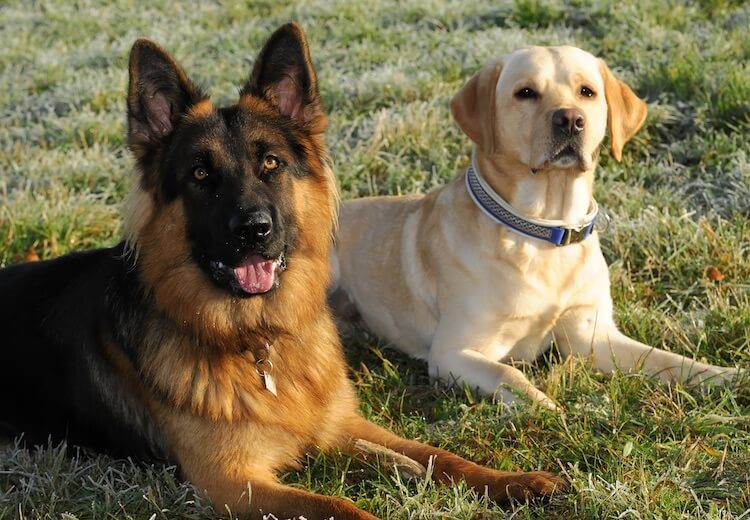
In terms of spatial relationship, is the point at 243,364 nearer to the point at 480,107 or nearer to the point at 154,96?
the point at 154,96

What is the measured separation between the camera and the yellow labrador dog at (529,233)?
3863 millimetres

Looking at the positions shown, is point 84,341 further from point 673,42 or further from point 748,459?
point 673,42

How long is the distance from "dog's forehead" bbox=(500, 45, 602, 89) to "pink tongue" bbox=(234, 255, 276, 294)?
1.53 metres

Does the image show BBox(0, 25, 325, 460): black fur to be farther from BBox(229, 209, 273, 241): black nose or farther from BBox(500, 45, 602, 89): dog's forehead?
BBox(500, 45, 602, 89): dog's forehead

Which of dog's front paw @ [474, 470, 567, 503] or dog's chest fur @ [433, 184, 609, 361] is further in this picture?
dog's chest fur @ [433, 184, 609, 361]

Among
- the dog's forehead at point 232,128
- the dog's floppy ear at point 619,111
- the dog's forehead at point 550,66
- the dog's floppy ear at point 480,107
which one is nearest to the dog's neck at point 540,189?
the dog's floppy ear at point 480,107

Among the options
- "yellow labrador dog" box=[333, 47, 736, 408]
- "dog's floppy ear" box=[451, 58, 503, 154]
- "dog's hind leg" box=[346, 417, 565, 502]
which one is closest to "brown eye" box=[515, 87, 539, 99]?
"yellow labrador dog" box=[333, 47, 736, 408]

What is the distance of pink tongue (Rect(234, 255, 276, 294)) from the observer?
322 cm

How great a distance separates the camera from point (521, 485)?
3064 millimetres

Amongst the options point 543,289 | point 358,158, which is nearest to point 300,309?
point 543,289

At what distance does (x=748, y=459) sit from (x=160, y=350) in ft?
7.48

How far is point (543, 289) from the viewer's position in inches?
Answer: 160

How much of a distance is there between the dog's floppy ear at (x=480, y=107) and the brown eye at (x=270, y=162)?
118cm

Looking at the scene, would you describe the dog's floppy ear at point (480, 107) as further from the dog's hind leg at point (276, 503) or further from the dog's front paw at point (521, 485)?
the dog's hind leg at point (276, 503)
